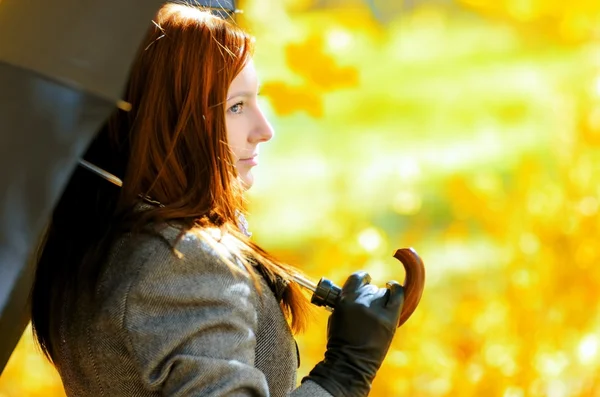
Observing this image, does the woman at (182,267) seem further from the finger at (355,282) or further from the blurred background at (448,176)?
the blurred background at (448,176)

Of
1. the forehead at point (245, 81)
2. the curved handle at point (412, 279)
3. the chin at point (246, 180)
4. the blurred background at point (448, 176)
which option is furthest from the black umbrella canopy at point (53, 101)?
the blurred background at point (448, 176)

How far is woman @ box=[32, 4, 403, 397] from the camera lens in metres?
1.22

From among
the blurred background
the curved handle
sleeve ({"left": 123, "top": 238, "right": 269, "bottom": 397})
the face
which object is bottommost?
sleeve ({"left": 123, "top": 238, "right": 269, "bottom": 397})

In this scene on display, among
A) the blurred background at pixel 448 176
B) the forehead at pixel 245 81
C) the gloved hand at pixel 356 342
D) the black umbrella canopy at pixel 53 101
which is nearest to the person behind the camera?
the black umbrella canopy at pixel 53 101

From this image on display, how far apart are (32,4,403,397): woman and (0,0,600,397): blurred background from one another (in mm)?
1754

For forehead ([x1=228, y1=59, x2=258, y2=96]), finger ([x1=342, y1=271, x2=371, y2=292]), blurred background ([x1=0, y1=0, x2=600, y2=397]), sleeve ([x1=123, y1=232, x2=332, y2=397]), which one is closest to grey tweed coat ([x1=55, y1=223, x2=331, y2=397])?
sleeve ([x1=123, y1=232, x2=332, y2=397])

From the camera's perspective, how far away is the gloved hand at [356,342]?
1316 mm

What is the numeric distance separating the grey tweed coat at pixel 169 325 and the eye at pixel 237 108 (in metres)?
0.24

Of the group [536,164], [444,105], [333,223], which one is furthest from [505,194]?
[333,223]

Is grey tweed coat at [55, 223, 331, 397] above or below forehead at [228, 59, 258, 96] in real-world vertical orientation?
below

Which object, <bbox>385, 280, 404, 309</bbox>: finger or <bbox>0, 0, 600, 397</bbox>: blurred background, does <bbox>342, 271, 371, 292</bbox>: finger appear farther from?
<bbox>0, 0, 600, 397</bbox>: blurred background

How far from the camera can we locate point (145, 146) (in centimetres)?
133

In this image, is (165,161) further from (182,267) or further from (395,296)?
(395,296)

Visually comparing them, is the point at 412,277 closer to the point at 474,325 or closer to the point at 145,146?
the point at 145,146
